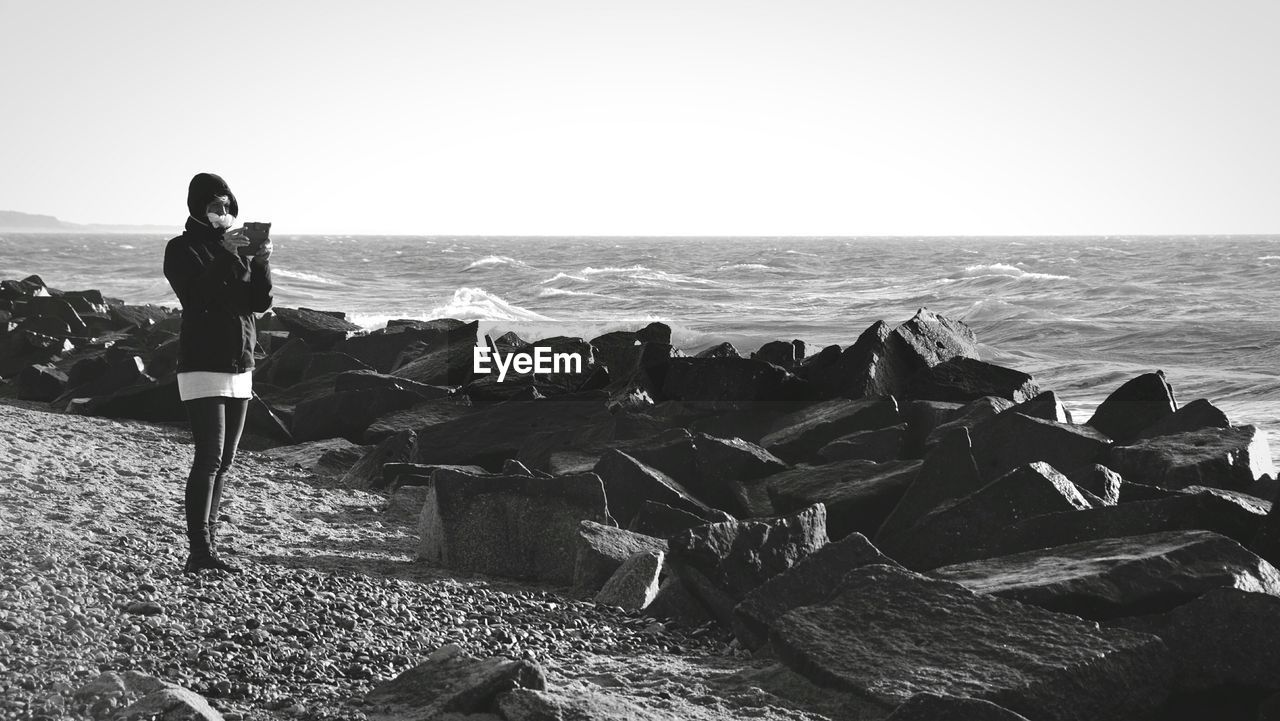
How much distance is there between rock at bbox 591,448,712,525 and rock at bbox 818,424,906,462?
1308 mm

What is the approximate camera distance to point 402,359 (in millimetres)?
12172

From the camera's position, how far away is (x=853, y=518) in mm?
5707

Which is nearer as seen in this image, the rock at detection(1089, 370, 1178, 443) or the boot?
the boot

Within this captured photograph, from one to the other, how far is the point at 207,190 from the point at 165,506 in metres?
2.04

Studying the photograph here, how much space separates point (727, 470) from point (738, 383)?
1.92m

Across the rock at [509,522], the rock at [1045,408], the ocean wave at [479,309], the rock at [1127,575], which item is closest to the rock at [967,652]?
the rock at [1127,575]

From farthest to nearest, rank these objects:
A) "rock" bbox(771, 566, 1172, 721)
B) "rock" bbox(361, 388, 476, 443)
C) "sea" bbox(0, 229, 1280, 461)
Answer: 1. "sea" bbox(0, 229, 1280, 461)
2. "rock" bbox(361, 388, 476, 443)
3. "rock" bbox(771, 566, 1172, 721)

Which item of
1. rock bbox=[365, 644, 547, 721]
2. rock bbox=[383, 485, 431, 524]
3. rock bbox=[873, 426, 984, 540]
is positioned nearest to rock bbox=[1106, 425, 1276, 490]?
rock bbox=[873, 426, 984, 540]

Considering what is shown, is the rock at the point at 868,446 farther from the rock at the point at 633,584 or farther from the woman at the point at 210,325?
the woman at the point at 210,325

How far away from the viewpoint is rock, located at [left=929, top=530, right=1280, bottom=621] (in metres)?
3.92

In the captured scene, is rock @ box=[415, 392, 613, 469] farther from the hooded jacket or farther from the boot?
the hooded jacket

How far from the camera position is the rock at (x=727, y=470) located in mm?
6488

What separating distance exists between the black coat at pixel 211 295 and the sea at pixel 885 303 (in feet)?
27.4

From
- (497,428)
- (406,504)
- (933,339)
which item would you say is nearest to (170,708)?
(406,504)
